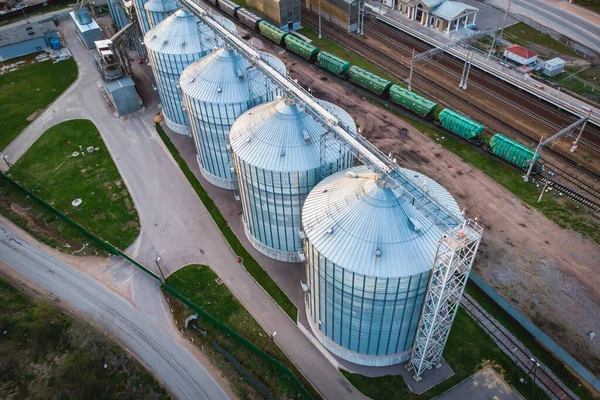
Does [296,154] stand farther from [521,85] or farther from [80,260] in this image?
[521,85]

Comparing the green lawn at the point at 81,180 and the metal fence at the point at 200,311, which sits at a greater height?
the green lawn at the point at 81,180

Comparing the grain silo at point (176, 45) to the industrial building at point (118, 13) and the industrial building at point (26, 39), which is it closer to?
the industrial building at point (118, 13)

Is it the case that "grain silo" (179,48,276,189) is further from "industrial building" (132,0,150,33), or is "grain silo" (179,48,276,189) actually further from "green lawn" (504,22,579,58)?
"green lawn" (504,22,579,58)

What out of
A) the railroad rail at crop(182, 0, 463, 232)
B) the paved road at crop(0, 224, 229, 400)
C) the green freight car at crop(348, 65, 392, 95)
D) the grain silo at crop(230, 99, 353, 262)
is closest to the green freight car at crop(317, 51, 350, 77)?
the green freight car at crop(348, 65, 392, 95)

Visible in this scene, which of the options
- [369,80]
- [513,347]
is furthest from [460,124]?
[513,347]

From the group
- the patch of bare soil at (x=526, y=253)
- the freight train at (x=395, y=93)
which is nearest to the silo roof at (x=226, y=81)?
the patch of bare soil at (x=526, y=253)

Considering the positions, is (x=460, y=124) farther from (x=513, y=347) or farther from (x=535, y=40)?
(x=535, y=40)
